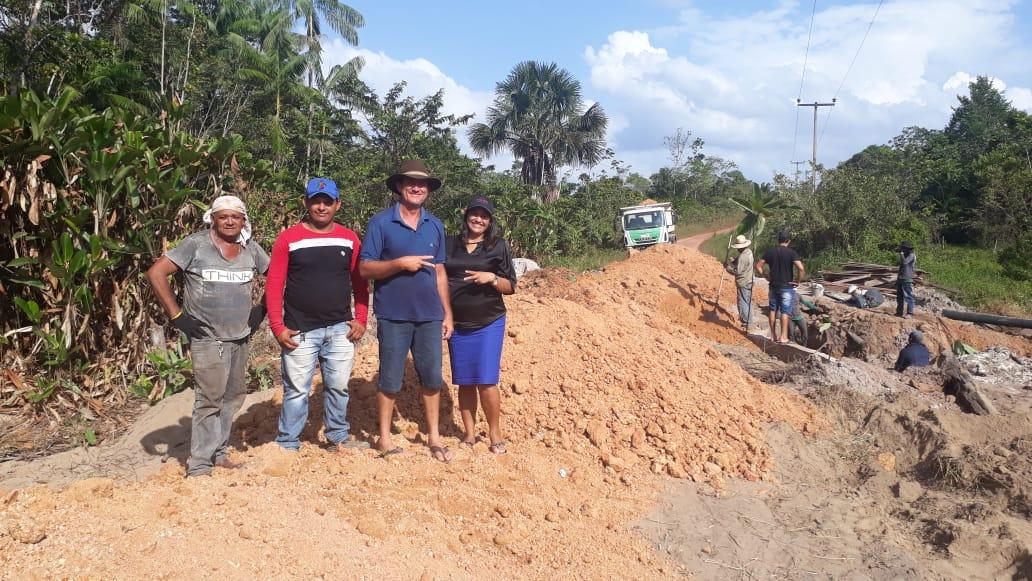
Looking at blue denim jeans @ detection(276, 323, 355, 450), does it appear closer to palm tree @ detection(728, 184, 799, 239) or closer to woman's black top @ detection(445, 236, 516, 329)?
woman's black top @ detection(445, 236, 516, 329)

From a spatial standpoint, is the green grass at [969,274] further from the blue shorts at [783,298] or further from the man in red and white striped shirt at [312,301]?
the man in red and white striped shirt at [312,301]

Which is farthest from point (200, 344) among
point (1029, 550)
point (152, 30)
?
point (152, 30)

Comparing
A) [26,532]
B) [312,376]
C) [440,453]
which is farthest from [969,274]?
[26,532]

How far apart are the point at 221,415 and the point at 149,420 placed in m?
1.46

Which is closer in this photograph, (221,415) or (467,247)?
(221,415)

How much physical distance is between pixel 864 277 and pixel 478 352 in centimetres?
1399

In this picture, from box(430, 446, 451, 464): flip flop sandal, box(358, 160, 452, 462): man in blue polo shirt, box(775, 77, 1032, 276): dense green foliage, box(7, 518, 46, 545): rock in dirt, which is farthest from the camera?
box(775, 77, 1032, 276): dense green foliage

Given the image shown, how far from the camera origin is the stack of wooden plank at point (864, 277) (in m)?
14.4

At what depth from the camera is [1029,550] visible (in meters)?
3.27

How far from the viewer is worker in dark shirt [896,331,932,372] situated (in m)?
6.95

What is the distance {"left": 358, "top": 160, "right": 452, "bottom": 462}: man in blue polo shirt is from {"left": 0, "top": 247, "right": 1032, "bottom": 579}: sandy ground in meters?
0.45

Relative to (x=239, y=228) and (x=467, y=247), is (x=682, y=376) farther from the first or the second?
(x=239, y=228)

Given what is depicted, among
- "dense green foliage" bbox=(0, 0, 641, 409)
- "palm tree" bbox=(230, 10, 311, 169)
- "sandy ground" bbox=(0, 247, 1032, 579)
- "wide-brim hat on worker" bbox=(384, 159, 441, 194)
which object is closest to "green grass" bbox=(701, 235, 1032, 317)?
"dense green foliage" bbox=(0, 0, 641, 409)

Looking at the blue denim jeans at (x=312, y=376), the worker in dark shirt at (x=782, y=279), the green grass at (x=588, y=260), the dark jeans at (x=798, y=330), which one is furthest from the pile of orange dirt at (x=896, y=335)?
the blue denim jeans at (x=312, y=376)
